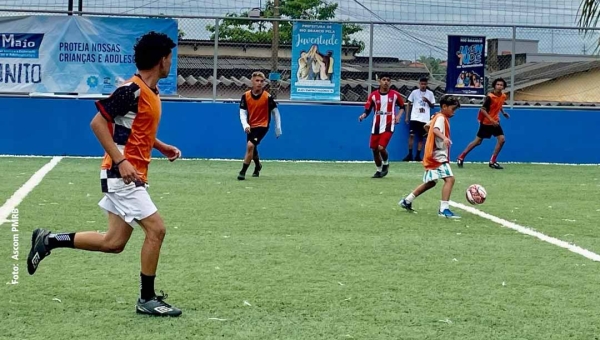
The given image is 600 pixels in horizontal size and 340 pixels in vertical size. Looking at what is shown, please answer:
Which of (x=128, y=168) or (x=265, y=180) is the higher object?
(x=128, y=168)

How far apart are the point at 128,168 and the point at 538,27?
16.4m

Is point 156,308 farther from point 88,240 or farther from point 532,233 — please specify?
point 532,233

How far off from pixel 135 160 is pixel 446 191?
19.9 ft

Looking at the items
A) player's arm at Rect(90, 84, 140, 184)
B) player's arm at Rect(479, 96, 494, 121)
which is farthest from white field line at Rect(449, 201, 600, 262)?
player's arm at Rect(479, 96, 494, 121)

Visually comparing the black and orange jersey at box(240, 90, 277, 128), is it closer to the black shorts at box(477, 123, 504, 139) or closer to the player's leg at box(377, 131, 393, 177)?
the player's leg at box(377, 131, 393, 177)

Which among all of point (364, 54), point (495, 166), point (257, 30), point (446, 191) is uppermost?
point (257, 30)

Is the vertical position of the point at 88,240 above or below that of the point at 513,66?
below

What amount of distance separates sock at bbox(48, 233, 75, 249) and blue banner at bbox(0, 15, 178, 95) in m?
13.3

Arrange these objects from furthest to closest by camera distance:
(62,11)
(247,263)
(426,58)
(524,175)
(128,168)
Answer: (426,58) < (62,11) < (524,175) < (247,263) < (128,168)

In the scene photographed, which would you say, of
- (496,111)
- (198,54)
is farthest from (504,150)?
(198,54)

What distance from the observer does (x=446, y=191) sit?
39.1 ft

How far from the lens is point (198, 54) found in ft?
66.4

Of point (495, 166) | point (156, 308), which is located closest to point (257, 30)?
point (495, 166)

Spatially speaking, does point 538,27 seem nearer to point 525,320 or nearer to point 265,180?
point 265,180
